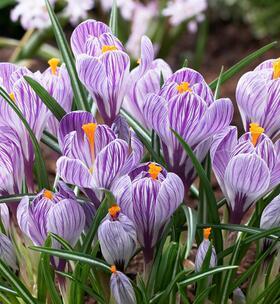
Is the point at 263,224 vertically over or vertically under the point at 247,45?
over

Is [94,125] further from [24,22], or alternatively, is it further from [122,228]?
[24,22]

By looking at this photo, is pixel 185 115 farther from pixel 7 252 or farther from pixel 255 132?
pixel 7 252

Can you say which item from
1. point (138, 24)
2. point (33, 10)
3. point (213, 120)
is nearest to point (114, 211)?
point (213, 120)

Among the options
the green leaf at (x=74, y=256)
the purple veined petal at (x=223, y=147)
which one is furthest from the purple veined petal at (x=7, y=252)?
the purple veined petal at (x=223, y=147)

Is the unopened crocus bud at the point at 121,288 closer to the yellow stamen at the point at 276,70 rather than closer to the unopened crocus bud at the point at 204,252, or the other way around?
the unopened crocus bud at the point at 204,252

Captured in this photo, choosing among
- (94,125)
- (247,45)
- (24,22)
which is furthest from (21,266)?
(247,45)
